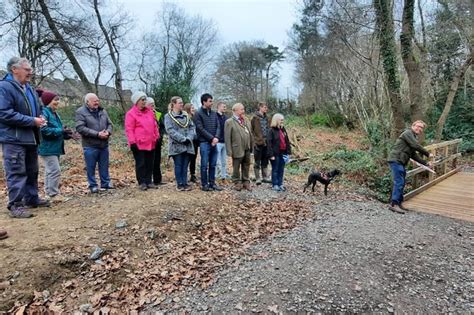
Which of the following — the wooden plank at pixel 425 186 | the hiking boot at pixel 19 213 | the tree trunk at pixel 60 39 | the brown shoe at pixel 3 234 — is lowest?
the wooden plank at pixel 425 186

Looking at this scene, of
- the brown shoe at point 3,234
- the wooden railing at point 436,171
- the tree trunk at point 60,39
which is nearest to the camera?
the brown shoe at point 3,234

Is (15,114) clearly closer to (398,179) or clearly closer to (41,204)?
(41,204)

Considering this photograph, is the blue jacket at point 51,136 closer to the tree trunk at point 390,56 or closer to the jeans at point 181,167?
the jeans at point 181,167

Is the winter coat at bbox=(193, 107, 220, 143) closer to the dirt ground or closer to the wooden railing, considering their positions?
the dirt ground

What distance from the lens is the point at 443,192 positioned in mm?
7691

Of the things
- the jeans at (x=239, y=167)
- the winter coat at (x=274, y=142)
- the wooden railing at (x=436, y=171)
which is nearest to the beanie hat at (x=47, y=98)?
the jeans at (x=239, y=167)

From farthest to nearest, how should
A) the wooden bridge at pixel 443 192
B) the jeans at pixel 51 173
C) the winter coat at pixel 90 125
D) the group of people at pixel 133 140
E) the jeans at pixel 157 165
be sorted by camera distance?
the wooden bridge at pixel 443 192
the jeans at pixel 157 165
the winter coat at pixel 90 125
the jeans at pixel 51 173
the group of people at pixel 133 140

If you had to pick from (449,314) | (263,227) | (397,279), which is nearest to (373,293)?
(397,279)

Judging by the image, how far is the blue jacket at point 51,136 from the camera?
15.0ft

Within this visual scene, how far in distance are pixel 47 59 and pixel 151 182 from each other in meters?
9.39

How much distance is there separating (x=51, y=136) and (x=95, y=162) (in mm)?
826

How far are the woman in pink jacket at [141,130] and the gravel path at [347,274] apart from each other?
2656 mm

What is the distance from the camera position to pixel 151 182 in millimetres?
5953

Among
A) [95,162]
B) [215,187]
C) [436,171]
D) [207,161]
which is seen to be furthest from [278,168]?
[436,171]
